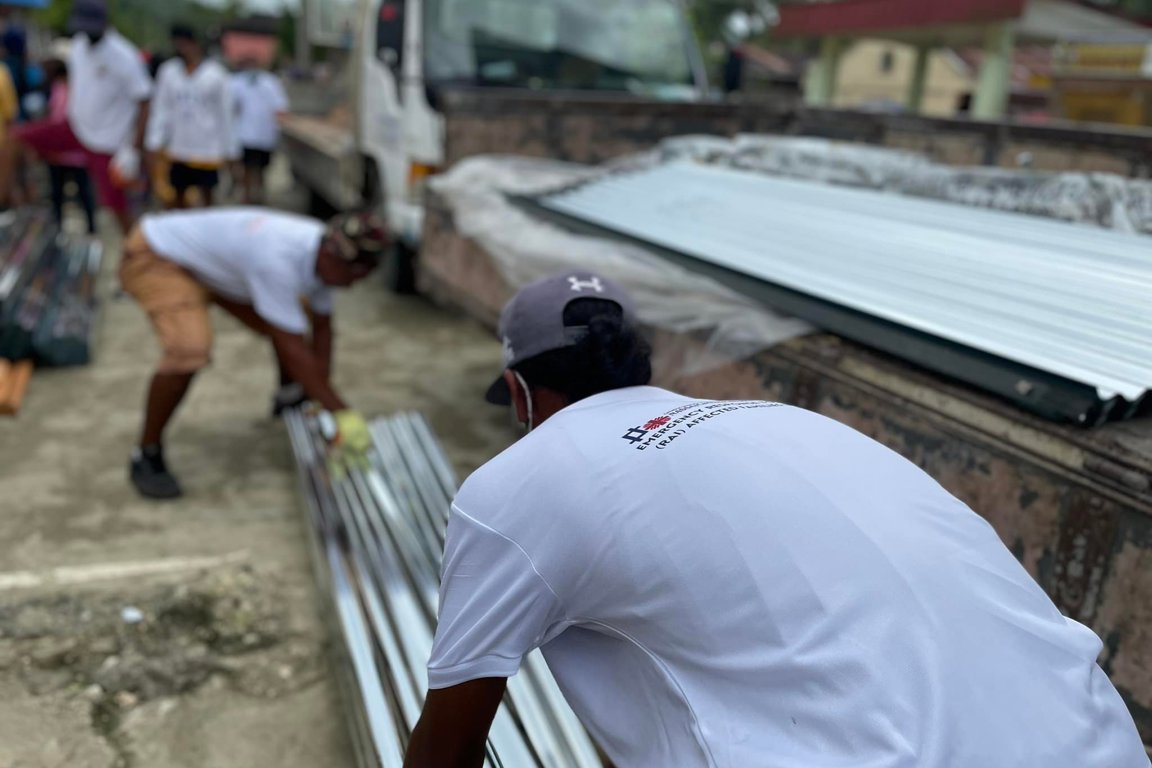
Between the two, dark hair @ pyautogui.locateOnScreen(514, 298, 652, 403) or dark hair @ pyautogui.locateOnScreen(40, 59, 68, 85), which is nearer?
dark hair @ pyautogui.locateOnScreen(514, 298, 652, 403)

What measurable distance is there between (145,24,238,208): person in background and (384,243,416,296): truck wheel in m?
1.58

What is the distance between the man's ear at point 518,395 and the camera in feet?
4.84

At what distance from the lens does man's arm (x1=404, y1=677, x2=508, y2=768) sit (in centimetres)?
123

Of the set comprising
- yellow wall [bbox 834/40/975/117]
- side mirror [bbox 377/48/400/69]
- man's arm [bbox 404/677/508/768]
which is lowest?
man's arm [bbox 404/677/508/768]

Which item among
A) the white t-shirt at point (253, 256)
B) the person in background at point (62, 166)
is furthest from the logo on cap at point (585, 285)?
the person in background at point (62, 166)

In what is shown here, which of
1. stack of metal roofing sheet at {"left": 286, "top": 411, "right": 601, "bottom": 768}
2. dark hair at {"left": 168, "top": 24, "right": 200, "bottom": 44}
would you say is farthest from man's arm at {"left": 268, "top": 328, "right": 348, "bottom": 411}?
dark hair at {"left": 168, "top": 24, "right": 200, "bottom": 44}

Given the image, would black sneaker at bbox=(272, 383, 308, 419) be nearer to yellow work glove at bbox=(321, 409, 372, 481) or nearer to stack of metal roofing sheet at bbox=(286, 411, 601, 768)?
stack of metal roofing sheet at bbox=(286, 411, 601, 768)

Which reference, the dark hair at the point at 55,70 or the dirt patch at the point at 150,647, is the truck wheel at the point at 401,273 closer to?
the dark hair at the point at 55,70

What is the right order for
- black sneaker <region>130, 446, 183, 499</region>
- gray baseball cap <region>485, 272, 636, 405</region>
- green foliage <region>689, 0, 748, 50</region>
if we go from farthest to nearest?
green foliage <region>689, 0, 748, 50</region> → black sneaker <region>130, 446, 183, 499</region> → gray baseball cap <region>485, 272, 636, 405</region>

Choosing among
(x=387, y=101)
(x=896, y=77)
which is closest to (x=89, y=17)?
Result: (x=387, y=101)

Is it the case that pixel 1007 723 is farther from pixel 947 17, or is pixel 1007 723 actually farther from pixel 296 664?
pixel 947 17

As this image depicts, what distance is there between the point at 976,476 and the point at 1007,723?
0.75 meters

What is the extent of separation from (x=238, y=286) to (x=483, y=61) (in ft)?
7.62

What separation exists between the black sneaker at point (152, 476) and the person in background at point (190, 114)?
3705 mm
